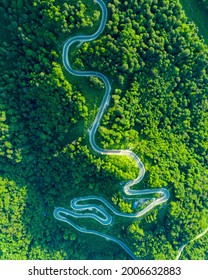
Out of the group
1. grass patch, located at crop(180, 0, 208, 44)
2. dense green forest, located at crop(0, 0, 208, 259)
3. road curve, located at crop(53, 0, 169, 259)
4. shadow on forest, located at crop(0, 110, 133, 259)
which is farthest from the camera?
shadow on forest, located at crop(0, 110, 133, 259)

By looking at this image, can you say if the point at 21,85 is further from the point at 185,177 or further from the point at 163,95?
the point at 185,177

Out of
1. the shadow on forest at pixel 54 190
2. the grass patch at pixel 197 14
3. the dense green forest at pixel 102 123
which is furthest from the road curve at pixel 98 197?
the grass patch at pixel 197 14

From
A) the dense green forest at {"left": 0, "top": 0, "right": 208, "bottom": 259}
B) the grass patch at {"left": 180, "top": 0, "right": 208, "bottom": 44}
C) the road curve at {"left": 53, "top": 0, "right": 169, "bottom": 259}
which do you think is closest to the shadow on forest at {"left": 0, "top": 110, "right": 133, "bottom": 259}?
the dense green forest at {"left": 0, "top": 0, "right": 208, "bottom": 259}

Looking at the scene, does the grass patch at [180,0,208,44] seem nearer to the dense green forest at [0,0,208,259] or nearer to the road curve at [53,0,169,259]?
the dense green forest at [0,0,208,259]

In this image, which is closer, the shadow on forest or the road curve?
the road curve

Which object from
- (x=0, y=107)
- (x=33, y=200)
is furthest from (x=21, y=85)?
(x=33, y=200)
